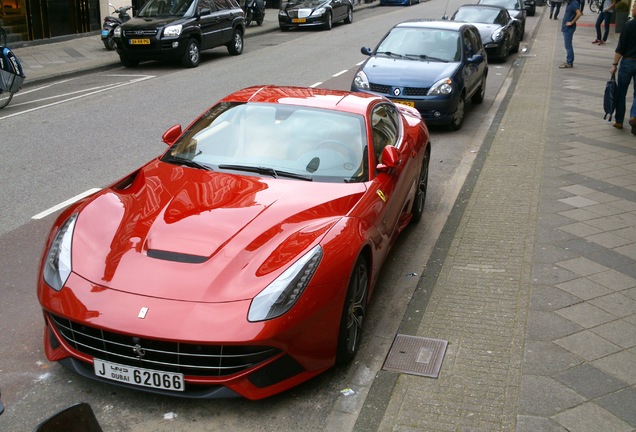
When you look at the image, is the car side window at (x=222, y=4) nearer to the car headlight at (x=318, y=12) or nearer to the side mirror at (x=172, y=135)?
the car headlight at (x=318, y=12)

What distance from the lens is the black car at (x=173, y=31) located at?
18281 millimetres

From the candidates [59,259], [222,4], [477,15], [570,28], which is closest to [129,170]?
[59,259]

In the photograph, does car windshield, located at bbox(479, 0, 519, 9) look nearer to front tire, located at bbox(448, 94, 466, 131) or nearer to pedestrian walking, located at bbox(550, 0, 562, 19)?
pedestrian walking, located at bbox(550, 0, 562, 19)

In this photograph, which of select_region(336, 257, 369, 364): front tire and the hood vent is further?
select_region(336, 257, 369, 364): front tire

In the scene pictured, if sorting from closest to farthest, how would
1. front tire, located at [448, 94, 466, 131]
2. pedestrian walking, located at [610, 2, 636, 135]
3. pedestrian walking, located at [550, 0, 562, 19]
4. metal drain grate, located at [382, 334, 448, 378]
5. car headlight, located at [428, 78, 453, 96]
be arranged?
metal drain grate, located at [382, 334, 448, 378] < pedestrian walking, located at [610, 2, 636, 135] < car headlight, located at [428, 78, 453, 96] < front tire, located at [448, 94, 466, 131] < pedestrian walking, located at [550, 0, 562, 19]

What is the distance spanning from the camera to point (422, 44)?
43.9 feet

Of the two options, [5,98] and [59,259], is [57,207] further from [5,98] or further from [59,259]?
[5,98]

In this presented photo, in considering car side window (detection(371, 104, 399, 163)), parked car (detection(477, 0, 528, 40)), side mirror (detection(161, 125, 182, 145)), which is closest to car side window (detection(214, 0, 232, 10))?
parked car (detection(477, 0, 528, 40))

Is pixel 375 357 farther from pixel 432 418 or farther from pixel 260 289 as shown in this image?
pixel 260 289

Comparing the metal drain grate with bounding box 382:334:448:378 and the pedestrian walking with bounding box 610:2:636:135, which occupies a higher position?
the pedestrian walking with bounding box 610:2:636:135

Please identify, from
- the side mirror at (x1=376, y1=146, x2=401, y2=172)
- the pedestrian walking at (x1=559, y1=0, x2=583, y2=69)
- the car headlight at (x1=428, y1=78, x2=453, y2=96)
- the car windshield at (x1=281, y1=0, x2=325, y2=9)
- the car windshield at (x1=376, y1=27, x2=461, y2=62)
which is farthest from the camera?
the car windshield at (x1=281, y1=0, x2=325, y2=9)

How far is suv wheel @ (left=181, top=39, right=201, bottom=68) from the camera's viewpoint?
1872 centimetres

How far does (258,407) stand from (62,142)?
770 centimetres

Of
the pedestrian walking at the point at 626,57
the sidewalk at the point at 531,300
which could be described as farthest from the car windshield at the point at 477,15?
the sidewalk at the point at 531,300
